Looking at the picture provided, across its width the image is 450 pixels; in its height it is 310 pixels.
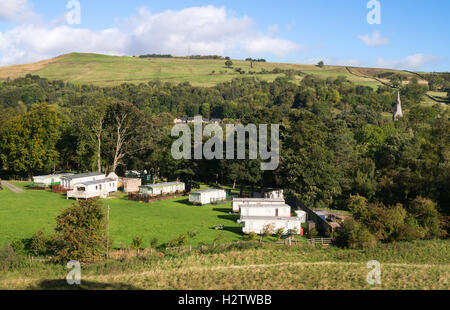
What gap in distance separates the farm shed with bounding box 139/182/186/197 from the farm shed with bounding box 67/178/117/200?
15.3ft

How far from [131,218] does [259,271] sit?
675 inches

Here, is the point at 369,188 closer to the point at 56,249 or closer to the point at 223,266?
the point at 223,266

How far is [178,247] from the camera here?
85.6 ft

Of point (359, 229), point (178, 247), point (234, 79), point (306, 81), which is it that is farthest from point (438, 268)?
point (234, 79)

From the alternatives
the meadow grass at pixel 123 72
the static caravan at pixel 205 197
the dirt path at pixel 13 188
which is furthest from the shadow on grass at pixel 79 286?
the meadow grass at pixel 123 72

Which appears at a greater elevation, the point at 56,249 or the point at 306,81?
the point at 306,81

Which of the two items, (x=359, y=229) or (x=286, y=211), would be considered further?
(x=286, y=211)

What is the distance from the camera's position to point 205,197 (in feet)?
146

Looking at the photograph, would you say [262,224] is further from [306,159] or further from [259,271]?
[306,159]

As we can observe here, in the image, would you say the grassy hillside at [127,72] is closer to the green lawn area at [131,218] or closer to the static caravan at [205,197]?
the green lawn area at [131,218]

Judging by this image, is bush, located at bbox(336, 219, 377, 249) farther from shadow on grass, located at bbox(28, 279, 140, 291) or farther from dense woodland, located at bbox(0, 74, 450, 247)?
shadow on grass, located at bbox(28, 279, 140, 291)

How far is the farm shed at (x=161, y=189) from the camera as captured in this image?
1829 inches

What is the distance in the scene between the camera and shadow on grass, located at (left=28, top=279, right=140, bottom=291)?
1877 cm

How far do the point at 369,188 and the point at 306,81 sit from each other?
12347 centimetres
